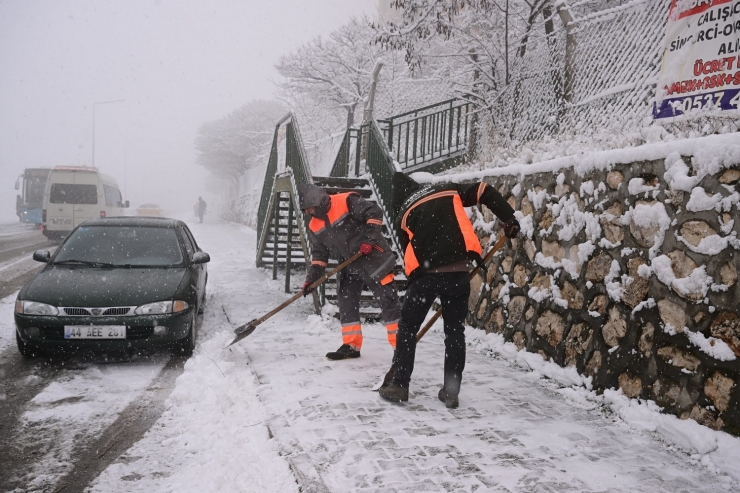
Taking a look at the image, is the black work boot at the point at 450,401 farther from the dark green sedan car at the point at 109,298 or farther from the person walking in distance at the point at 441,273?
the dark green sedan car at the point at 109,298

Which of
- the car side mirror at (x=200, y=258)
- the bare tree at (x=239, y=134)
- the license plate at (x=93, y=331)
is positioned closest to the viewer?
the license plate at (x=93, y=331)

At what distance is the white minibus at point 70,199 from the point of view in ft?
55.3

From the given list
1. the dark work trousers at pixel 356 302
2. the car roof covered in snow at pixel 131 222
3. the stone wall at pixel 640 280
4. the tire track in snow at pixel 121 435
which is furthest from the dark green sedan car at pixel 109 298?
the stone wall at pixel 640 280

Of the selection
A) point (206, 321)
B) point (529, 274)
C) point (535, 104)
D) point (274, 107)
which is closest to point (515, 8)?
point (535, 104)

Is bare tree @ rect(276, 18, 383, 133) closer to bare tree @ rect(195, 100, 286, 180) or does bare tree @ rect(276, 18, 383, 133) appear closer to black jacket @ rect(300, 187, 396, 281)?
black jacket @ rect(300, 187, 396, 281)

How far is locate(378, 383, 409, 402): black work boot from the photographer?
3771 mm

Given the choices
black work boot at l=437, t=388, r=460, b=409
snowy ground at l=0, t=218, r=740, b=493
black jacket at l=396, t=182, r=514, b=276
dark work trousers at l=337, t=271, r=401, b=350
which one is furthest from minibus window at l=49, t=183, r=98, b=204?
black work boot at l=437, t=388, r=460, b=409

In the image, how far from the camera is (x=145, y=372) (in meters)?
4.77

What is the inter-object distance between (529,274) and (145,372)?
3955 mm

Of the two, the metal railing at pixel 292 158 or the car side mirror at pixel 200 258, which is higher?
the metal railing at pixel 292 158

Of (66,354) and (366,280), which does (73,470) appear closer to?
(66,354)

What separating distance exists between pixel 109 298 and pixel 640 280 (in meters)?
4.71

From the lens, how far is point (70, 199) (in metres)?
17.1

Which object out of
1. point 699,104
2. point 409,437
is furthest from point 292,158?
point 409,437
